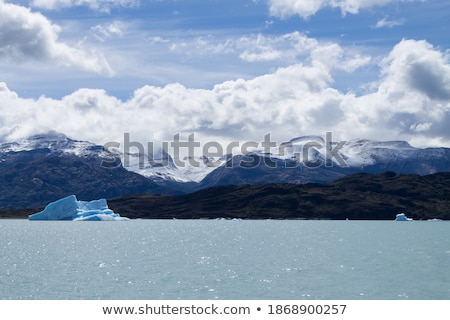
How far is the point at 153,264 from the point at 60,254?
22.2 metres

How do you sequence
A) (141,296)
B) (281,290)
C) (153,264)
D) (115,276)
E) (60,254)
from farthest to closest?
(60,254), (153,264), (115,276), (281,290), (141,296)

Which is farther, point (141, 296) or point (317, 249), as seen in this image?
point (317, 249)

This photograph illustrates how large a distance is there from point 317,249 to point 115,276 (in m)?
48.6

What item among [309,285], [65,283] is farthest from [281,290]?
[65,283]

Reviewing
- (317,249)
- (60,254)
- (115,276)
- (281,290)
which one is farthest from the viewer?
(317,249)

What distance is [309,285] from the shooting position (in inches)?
2312

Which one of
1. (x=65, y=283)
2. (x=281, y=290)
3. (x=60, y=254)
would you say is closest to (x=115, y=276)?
(x=65, y=283)
